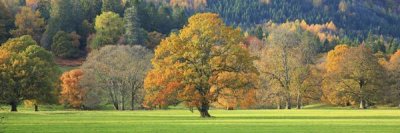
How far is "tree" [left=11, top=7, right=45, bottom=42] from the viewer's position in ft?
568

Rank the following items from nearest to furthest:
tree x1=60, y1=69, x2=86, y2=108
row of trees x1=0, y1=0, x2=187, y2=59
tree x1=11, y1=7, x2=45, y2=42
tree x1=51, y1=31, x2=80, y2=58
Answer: tree x1=60, y1=69, x2=86, y2=108
tree x1=51, y1=31, x2=80, y2=58
row of trees x1=0, y1=0, x2=187, y2=59
tree x1=11, y1=7, x2=45, y2=42

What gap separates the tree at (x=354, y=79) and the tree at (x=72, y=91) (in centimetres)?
3980

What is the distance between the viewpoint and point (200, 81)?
223 ft

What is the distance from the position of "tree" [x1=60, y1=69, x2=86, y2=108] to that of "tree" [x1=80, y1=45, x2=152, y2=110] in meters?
1.00

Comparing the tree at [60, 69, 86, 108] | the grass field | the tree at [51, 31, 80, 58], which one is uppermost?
the tree at [51, 31, 80, 58]

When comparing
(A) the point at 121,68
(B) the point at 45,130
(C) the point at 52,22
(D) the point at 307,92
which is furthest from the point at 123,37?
(B) the point at 45,130

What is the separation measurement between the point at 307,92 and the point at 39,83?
137 ft

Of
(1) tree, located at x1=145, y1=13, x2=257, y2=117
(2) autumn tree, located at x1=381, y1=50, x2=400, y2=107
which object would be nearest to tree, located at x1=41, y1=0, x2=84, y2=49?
(2) autumn tree, located at x1=381, y1=50, x2=400, y2=107

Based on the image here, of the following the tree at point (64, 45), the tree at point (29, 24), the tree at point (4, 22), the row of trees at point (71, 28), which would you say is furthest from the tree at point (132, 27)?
the tree at point (4, 22)

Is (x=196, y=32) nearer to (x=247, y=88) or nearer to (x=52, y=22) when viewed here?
(x=247, y=88)

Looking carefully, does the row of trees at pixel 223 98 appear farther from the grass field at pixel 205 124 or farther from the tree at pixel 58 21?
the tree at pixel 58 21

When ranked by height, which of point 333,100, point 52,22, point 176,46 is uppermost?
point 52,22

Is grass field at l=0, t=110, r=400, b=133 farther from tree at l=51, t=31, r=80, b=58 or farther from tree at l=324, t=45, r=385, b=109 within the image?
tree at l=51, t=31, r=80, b=58

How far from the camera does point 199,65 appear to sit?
6850 cm
